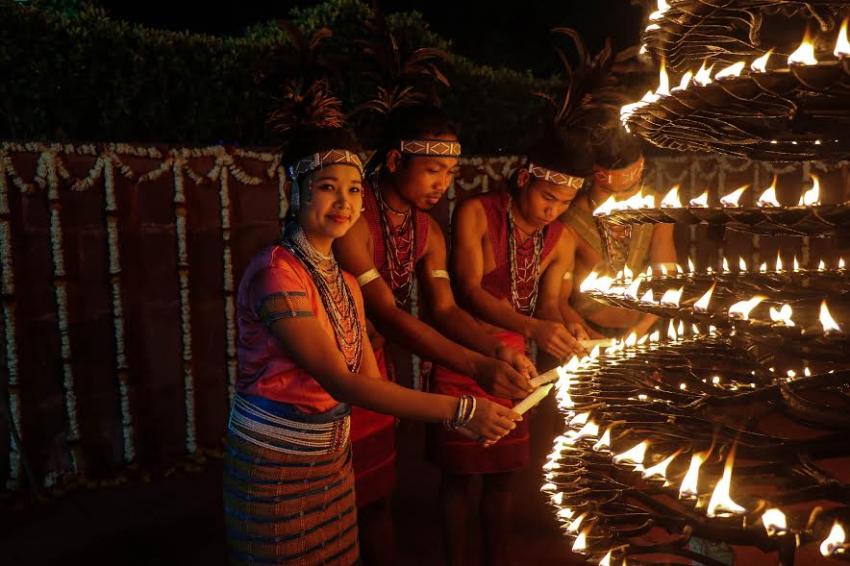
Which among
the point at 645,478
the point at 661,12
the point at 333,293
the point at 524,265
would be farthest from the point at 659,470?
the point at 524,265

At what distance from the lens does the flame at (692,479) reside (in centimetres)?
160

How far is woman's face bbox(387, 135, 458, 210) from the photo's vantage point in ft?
12.6

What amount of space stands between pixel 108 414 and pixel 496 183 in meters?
4.34

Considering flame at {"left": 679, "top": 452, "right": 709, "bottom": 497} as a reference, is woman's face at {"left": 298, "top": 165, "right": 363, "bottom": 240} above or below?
above

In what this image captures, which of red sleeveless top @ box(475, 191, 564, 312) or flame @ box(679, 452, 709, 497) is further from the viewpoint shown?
red sleeveless top @ box(475, 191, 564, 312)

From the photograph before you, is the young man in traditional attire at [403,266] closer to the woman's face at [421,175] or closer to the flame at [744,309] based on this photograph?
the woman's face at [421,175]

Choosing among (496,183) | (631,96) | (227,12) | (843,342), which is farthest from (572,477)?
(227,12)

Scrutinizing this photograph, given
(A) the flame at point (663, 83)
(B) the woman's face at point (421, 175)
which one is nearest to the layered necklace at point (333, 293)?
(B) the woman's face at point (421, 175)

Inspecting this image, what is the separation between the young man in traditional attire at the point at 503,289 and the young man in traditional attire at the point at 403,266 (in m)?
0.20

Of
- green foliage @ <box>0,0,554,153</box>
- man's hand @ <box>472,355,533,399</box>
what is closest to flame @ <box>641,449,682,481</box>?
man's hand @ <box>472,355,533,399</box>

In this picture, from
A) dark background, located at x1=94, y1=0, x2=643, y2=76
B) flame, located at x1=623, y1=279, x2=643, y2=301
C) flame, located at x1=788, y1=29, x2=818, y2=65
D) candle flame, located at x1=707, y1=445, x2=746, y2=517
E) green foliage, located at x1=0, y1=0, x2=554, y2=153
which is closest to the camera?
flame, located at x1=788, y1=29, x2=818, y2=65

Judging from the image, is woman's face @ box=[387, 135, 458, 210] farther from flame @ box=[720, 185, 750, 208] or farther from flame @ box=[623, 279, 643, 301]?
flame @ box=[720, 185, 750, 208]

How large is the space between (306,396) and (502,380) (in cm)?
92

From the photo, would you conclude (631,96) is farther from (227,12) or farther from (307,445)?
(227,12)
